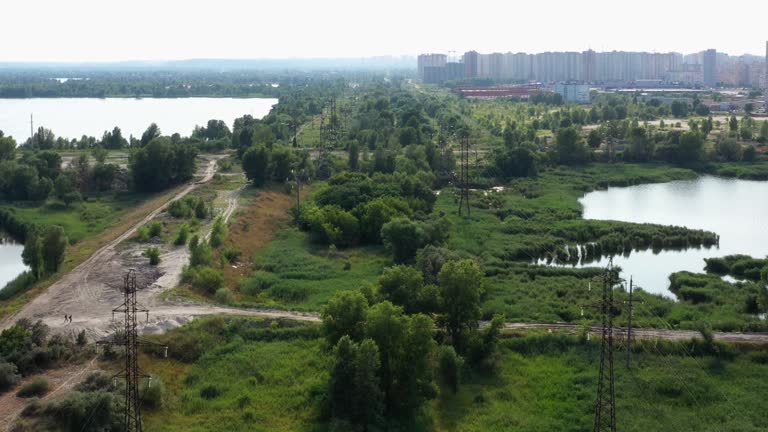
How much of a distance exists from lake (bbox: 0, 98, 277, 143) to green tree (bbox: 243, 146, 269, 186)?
23.6 metres

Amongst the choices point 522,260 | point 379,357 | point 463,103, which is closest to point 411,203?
point 522,260

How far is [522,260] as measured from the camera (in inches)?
754

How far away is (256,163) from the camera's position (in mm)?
25141

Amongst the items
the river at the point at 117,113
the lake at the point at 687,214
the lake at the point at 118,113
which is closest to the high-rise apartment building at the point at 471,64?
the lake at the point at 118,113

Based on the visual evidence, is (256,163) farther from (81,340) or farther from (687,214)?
(687,214)

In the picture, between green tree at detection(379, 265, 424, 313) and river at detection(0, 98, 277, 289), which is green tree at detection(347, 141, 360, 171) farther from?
river at detection(0, 98, 277, 289)

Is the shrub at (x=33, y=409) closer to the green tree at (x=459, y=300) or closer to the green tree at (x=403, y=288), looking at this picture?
the green tree at (x=403, y=288)

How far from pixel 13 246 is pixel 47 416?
566 inches

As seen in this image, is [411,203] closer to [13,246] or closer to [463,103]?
[13,246]

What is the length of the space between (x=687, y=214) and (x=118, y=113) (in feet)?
169

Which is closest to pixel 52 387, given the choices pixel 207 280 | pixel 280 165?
pixel 207 280

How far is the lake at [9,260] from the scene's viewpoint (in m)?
18.8

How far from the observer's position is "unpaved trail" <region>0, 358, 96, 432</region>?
9.62 m

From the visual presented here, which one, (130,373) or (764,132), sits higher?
(764,132)
